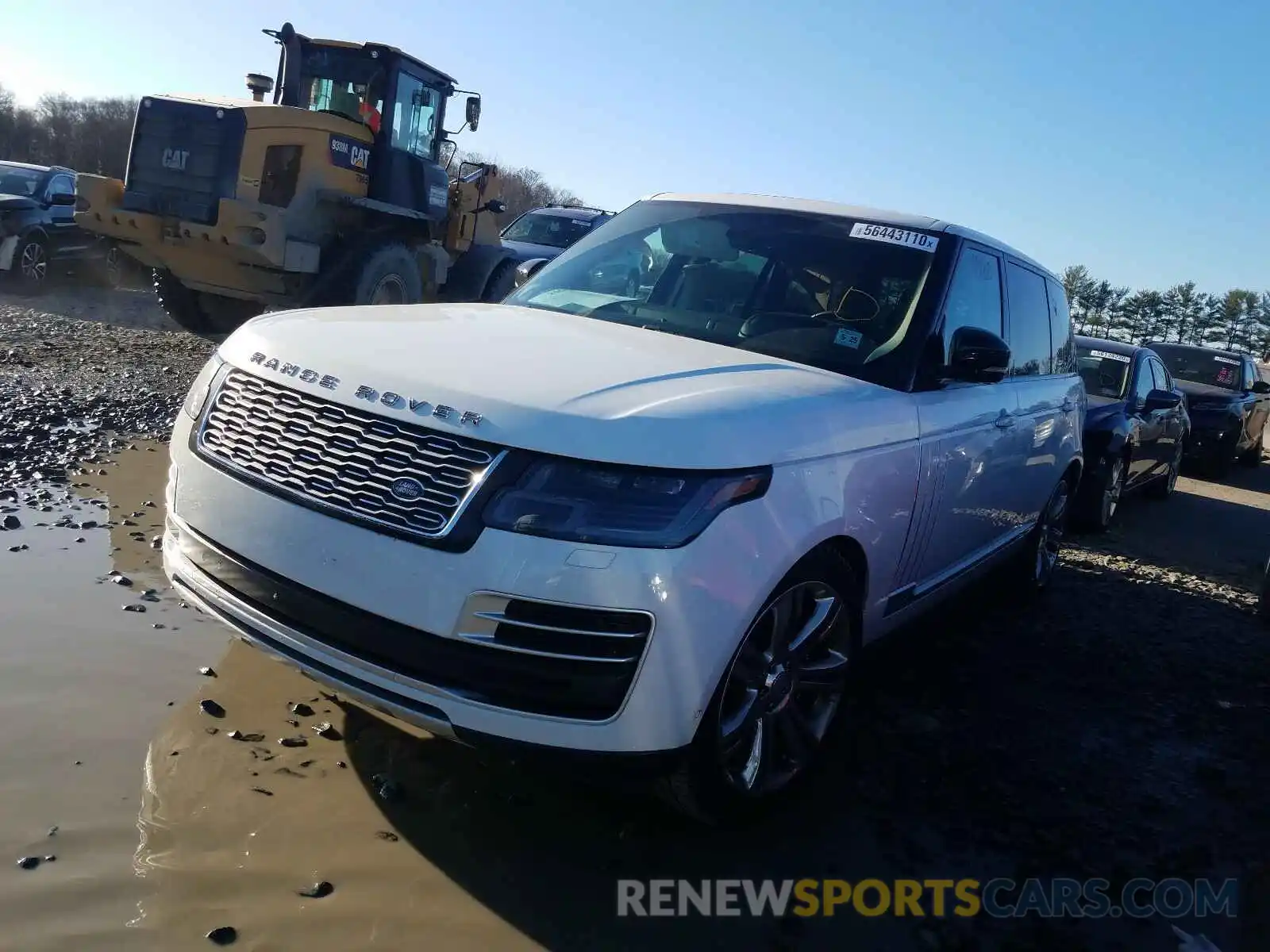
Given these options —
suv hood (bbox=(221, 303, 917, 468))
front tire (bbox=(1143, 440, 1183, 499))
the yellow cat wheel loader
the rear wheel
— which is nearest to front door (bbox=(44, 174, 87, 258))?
the yellow cat wheel loader

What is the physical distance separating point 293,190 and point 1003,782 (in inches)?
336

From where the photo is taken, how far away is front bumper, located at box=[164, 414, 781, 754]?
230cm

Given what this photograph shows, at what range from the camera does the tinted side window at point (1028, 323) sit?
472 cm

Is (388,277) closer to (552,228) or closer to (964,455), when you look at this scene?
(552,228)

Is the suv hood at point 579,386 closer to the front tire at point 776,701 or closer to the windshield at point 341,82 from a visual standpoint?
the front tire at point 776,701

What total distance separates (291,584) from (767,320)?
6.31 feet

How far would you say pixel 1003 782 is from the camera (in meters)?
3.48

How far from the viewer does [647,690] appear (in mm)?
2359

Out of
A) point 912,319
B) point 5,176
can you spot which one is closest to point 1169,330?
point 5,176

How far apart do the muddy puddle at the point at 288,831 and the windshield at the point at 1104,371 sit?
6461 mm

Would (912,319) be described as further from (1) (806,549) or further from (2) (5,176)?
(2) (5,176)

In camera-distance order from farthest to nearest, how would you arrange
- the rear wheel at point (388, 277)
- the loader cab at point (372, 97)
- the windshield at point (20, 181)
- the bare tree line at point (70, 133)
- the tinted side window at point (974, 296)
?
the bare tree line at point (70, 133)
the windshield at point (20, 181)
the loader cab at point (372, 97)
the rear wheel at point (388, 277)
the tinted side window at point (974, 296)

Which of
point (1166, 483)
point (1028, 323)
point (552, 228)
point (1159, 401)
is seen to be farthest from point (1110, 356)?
point (552, 228)

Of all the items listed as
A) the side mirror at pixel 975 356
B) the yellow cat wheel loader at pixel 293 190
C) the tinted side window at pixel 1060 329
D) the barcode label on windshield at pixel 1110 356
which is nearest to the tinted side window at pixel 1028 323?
the tinted side window at pixel 1060 329
